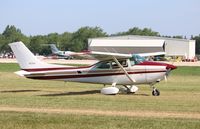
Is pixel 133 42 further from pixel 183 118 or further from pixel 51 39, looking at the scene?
pixel 183 118

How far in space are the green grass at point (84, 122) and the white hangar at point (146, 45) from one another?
10635 centimetres

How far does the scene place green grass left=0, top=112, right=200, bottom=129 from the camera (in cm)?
980

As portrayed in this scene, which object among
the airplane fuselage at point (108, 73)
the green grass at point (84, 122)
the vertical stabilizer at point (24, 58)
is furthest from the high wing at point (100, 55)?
the green grass at point (84, 122)

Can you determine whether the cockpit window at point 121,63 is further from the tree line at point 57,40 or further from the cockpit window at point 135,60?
the tree line at point 57,40

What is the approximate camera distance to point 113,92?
19062 millimetres

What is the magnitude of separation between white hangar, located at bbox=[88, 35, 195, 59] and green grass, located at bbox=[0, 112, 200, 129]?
106m

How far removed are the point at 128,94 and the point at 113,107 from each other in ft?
19.8

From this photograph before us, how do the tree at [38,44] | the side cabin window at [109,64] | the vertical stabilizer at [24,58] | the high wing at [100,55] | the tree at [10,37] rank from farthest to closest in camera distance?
the tree at [10,37], the tree at [38,44], the vertical stabilizer at [24,58], the side cabin window at [109,64], the high wing at [100,55]

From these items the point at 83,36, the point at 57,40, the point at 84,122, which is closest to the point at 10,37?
the point at 57,40

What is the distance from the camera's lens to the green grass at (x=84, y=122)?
386 inches

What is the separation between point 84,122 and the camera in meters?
10.4

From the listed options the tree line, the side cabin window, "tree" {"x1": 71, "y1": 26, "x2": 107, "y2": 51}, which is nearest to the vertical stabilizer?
the side cabin window

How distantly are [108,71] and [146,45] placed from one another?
4026 inches

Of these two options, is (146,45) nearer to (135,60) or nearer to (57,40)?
(57,40)
